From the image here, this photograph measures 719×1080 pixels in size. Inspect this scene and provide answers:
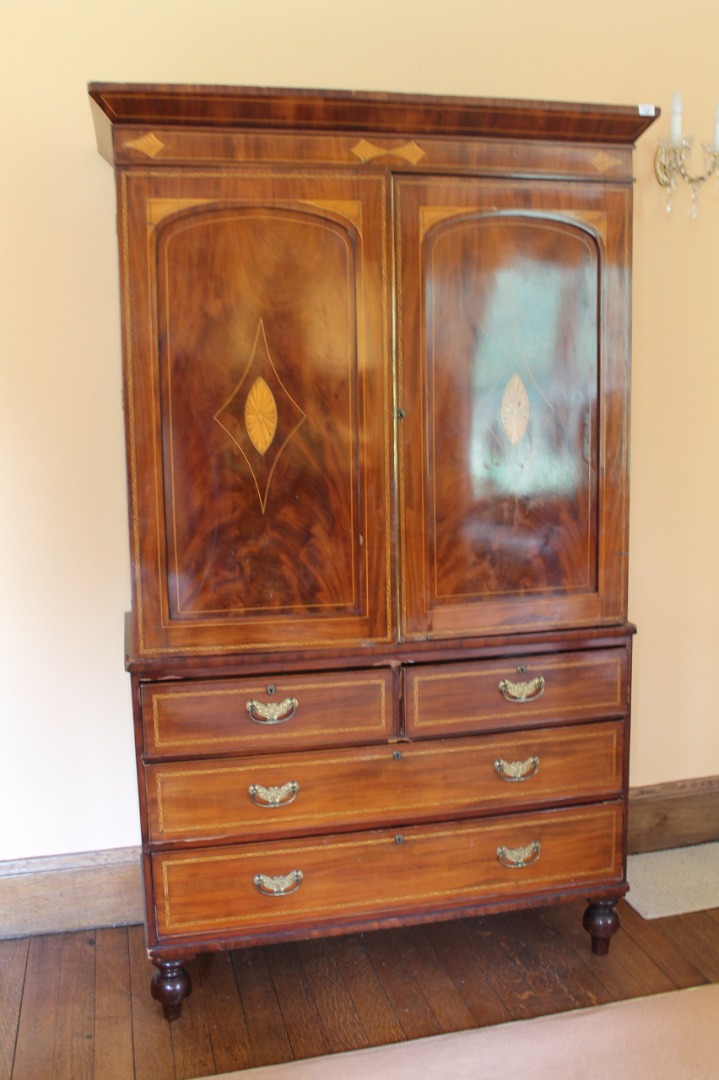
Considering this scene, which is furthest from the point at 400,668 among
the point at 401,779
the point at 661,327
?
the point at 661,327

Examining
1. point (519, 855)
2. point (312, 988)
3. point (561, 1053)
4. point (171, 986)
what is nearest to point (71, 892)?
point (171, 986)

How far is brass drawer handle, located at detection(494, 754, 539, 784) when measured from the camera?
211 centimetres

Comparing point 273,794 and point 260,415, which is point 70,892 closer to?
point 273,794

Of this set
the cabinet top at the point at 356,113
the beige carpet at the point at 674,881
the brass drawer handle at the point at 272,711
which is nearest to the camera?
the cabinet top at the point at 356,113

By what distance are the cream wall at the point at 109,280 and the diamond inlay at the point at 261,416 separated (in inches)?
22.2

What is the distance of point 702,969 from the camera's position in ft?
7.23

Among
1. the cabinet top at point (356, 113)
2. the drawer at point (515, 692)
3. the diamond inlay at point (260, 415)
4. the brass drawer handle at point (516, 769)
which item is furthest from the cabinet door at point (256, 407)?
the brass drawer handle at point (516, 769)

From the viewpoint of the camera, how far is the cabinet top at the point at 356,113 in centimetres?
176

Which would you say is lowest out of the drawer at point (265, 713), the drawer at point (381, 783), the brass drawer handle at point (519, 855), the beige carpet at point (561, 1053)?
the beige carpet at point (561, 1053)

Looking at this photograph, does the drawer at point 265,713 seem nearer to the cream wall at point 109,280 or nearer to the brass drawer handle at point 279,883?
the brass drawer handle at point 279,883

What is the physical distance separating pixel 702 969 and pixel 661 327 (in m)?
1.76

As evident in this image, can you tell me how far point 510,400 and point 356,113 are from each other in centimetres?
69

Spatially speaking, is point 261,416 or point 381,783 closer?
point 261,416

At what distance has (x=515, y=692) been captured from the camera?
2100 mm
